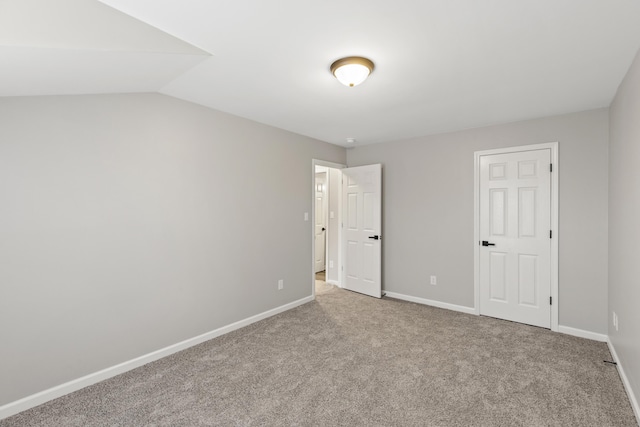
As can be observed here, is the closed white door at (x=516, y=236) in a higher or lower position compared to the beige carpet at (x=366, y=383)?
higher

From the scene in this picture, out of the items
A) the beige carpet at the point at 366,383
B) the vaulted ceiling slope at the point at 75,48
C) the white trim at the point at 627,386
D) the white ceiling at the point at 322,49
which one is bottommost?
the beige carpet at the point at 366,383

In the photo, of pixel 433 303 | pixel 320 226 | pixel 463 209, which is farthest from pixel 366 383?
pixel 320 226

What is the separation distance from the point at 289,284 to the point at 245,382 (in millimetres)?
1722

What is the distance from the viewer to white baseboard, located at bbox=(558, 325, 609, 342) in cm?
303

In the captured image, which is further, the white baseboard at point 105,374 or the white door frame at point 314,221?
the white door frame at point 314,221

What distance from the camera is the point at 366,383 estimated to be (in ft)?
7.59

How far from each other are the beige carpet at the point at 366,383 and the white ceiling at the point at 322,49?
2175mm

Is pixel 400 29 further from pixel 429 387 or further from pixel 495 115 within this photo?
pixel 429 387

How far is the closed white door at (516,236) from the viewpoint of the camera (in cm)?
334

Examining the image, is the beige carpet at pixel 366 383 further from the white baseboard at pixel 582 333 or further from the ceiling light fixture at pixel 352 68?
the ceiling light fixture at pixel 352 68

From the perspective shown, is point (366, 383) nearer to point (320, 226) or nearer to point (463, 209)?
point (463, 209)

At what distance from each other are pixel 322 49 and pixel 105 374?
2892mm

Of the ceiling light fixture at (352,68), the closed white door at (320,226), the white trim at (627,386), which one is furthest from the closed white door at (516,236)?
the closed white door at (320,226)

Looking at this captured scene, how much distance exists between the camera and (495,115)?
10.8ft
